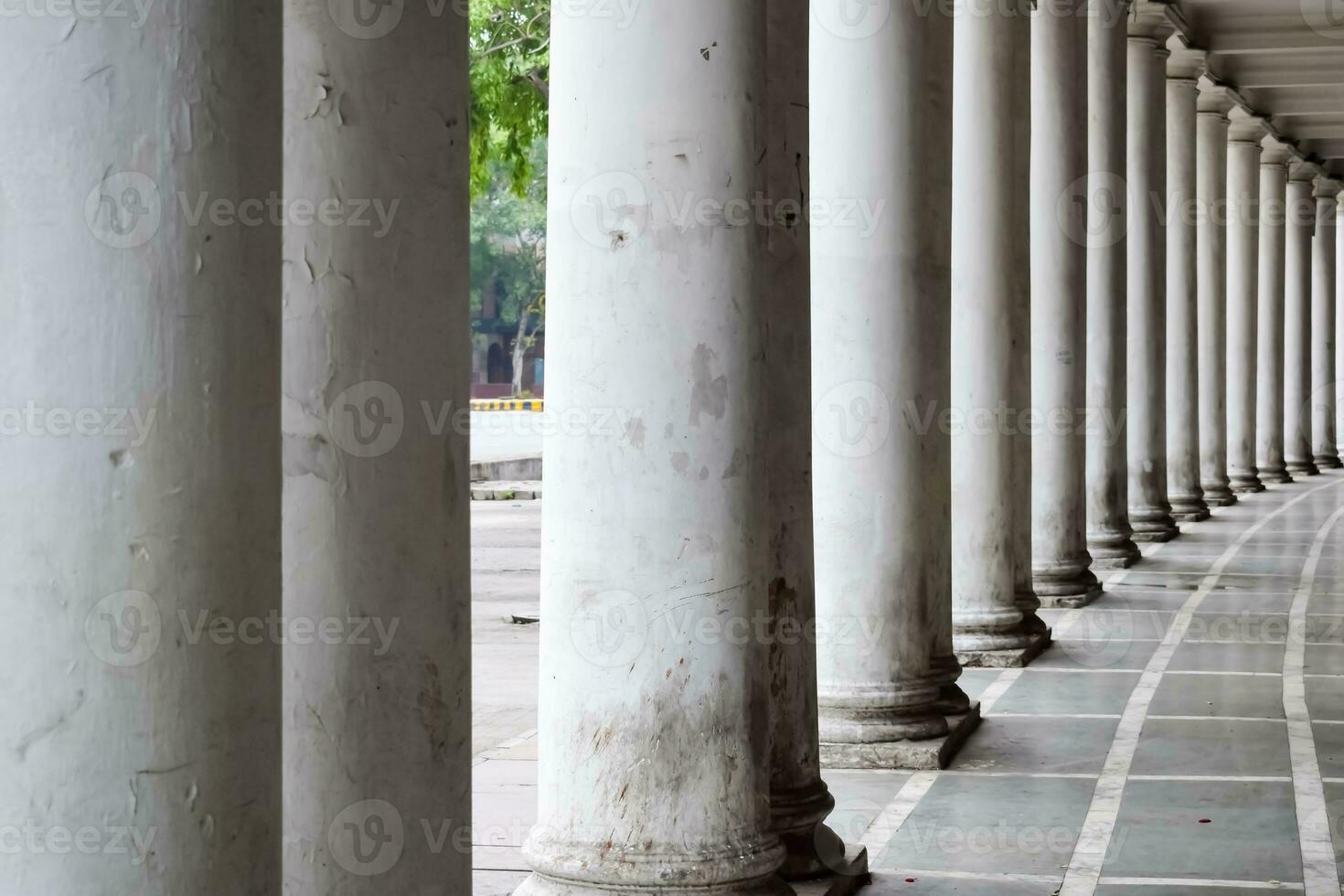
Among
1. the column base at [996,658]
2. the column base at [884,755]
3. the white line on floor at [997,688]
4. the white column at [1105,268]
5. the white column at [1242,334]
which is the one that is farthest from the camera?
the white column at [1242,334]

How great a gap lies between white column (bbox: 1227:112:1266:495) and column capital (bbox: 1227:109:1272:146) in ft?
0.26

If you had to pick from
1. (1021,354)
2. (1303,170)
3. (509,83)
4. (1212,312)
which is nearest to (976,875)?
(1021,354)

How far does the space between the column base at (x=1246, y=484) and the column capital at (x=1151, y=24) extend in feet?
53.9

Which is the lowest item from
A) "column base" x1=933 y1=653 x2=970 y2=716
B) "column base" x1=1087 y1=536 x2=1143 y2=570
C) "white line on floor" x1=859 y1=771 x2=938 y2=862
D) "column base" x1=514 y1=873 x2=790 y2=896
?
"white line on floor" x1=859 y1=771 x2=938 y2=862

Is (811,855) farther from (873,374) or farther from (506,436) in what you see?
(506,436)

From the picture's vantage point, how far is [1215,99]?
41.2 m

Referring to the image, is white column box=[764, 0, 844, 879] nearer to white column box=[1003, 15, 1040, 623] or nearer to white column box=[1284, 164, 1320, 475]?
white column box=[1003, 15, 1040, 623]

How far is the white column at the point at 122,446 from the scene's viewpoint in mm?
3844

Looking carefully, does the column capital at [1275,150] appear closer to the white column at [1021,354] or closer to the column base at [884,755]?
the white column at [1021,354]

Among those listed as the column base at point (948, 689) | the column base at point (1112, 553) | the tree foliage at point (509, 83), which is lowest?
the column base at point (948, 689)

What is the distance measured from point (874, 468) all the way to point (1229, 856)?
4139 mm

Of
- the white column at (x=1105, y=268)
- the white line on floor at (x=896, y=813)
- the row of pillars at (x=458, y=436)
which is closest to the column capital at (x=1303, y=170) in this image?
the white column at (x=1105, y=268)

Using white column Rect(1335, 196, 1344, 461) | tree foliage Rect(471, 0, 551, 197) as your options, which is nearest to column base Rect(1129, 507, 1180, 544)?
tree foliage Rect(471, 0, 551, 197)

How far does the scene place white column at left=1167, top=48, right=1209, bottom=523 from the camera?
3581cm
